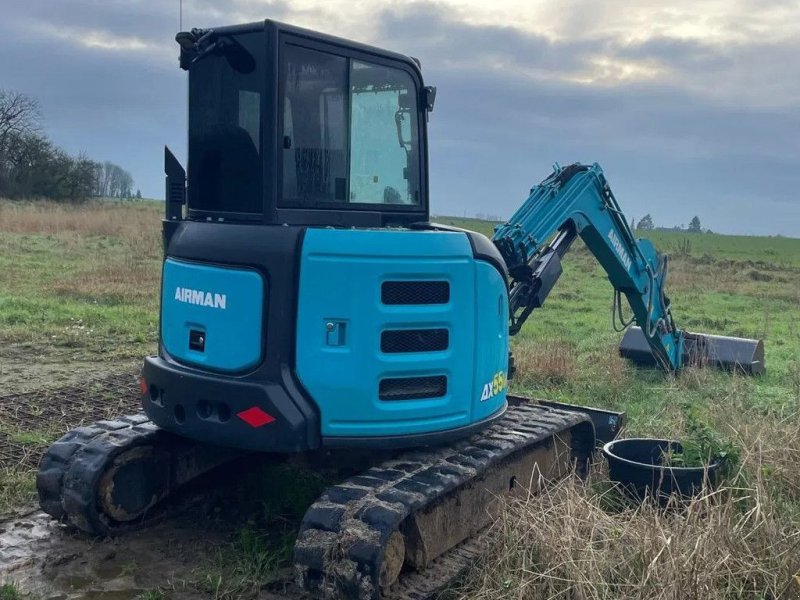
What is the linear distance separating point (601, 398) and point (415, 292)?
5.04 metres

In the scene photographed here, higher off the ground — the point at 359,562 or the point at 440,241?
the point at 440,241

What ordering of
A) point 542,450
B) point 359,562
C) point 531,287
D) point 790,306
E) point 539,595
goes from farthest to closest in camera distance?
point 790,306 → point 531,287 → point 542,450 → point 539,595 → point 359,562

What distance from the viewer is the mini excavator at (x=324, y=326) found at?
4.35 meters

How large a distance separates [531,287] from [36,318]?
7542mm

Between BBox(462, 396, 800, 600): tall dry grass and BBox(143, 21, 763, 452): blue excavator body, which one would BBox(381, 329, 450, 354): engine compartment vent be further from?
BBox(462, 396, 800, 600): tall dry grass

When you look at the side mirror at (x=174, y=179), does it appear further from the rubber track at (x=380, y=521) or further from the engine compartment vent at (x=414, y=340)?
the rubber track at (x=380, y=521)

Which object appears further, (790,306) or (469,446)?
(790,306)

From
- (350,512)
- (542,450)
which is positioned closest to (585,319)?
(542,450)

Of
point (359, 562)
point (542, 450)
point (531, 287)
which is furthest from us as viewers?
point (531, 287)

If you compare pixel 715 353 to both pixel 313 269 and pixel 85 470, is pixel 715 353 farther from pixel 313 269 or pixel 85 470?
pixel 85 470

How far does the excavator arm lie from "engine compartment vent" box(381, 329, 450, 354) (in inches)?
104

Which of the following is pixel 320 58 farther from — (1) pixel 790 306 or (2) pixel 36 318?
(1) pixel 790 306

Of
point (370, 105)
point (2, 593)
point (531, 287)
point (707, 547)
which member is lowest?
point (2, 593)

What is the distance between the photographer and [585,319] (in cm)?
1515
